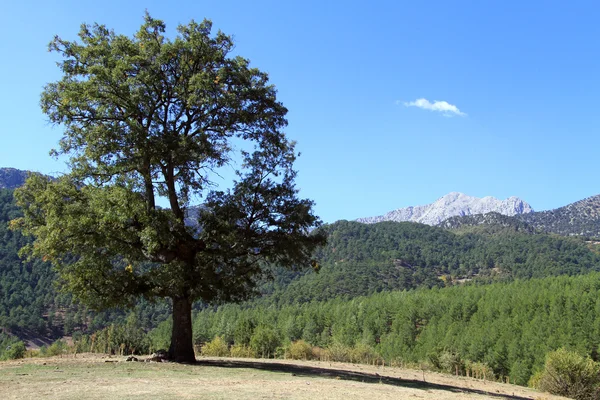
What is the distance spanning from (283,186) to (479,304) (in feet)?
Answer: 306

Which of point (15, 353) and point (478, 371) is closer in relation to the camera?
point (15, 353)

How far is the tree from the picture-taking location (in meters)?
14.6

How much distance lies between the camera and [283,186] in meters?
17.0

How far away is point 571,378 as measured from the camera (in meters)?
18.9

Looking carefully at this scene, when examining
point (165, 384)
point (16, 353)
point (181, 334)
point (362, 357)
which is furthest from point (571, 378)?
point (16, 353)

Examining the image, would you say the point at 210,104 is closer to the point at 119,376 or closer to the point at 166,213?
the point at 166,213

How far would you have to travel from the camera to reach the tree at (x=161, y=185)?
14.6 metres

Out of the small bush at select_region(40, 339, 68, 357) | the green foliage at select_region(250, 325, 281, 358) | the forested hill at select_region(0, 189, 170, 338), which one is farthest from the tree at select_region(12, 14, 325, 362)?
the forested hill at select_region(0, 189, 170, 338)

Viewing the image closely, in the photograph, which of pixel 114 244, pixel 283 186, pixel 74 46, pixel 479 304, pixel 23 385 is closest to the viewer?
pixel 23 385

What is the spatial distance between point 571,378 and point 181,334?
1537 cm

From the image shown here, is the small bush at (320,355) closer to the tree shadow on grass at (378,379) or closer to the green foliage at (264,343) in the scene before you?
the green foliage at (264,343)

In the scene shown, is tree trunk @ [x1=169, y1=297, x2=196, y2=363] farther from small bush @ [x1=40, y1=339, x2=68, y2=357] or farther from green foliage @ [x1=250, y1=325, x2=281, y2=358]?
green foliage @ [x1=250, y1=325, x2=281, y2=358]

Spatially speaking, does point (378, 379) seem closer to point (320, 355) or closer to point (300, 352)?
point (300, 352)

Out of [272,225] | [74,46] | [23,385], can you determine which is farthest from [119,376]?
[74,46]
